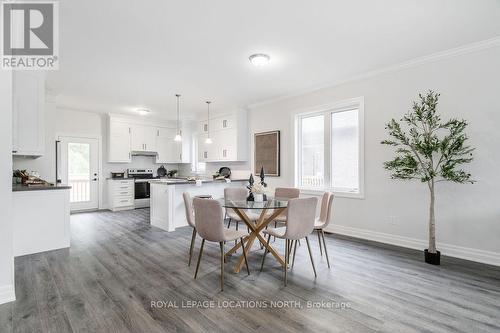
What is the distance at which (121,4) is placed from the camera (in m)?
2.37

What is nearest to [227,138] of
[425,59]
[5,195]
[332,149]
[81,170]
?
[332,149]

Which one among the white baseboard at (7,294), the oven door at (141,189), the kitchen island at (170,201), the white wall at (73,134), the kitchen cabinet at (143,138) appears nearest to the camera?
the white baseboard at (7,294)

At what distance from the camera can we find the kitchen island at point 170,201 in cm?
476

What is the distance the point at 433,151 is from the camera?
10.7ft

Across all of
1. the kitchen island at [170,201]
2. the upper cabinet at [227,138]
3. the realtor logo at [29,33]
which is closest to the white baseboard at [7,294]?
the realtor logo at [29,33]

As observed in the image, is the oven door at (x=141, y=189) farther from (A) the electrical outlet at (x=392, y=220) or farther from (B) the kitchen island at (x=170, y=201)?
(A) the electrical outlet at (x=392, y=220)

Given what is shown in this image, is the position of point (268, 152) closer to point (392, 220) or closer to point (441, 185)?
point (392, 220)

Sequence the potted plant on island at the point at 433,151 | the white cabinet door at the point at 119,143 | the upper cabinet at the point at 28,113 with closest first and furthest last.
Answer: the potted plant on island at the point at 433,151 < the upper cabinet at the point at 28,113 < the white cabinet door at the point at 119,143

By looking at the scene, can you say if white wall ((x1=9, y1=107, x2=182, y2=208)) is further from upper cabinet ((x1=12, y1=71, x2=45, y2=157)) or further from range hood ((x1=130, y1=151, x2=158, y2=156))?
upper cabinet ((x1=12, y1=71, x2=45, y2=157))

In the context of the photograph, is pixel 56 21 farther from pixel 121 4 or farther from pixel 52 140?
pixel 52 140

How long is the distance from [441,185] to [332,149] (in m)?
1.75

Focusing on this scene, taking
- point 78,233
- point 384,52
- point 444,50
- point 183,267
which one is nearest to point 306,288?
point 183,267

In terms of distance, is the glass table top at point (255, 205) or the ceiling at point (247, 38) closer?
the ceiling at point (247, 38)

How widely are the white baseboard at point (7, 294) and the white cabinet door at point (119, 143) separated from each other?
203 inches
